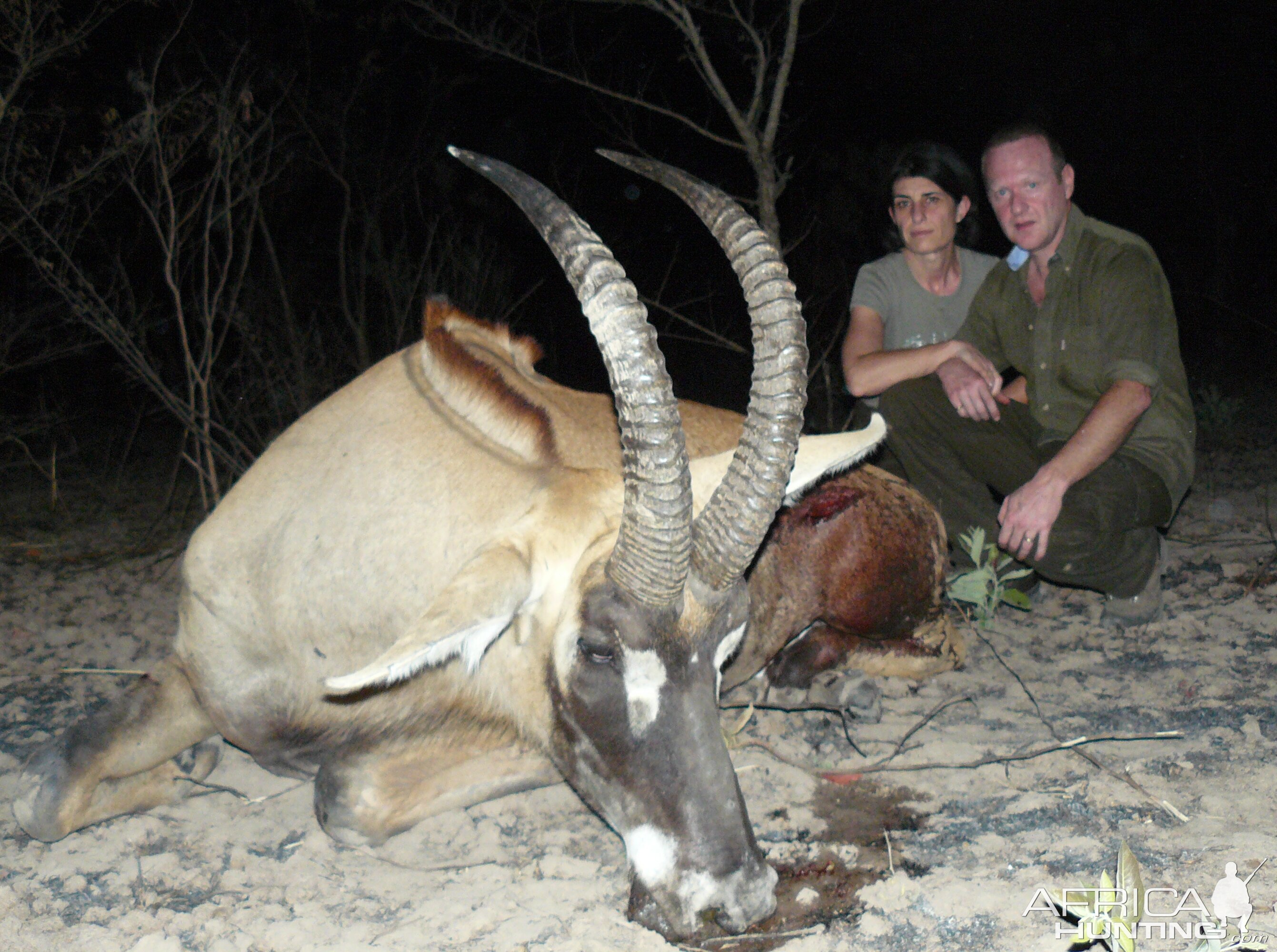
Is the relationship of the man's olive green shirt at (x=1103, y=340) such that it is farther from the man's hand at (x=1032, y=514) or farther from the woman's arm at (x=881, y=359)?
the man's hand at (x=1032, y=514)

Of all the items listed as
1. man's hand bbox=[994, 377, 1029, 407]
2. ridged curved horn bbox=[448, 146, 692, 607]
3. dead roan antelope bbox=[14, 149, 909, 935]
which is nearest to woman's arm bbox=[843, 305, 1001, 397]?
man's hand bbox=[994, 377, 1029, 407]

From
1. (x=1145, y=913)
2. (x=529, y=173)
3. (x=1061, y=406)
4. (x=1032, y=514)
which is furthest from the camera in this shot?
(x=529, y=173)

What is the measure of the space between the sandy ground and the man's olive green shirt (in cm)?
79

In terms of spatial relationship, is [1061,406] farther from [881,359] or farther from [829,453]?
[829,453]

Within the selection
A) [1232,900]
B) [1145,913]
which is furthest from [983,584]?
[1232,900]

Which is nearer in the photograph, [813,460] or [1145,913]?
[1145,913]

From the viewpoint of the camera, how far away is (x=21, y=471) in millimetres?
9016

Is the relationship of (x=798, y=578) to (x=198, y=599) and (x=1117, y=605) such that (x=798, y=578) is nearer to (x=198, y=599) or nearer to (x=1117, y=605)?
(x=1117, y=605)

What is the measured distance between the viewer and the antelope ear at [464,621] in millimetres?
2270

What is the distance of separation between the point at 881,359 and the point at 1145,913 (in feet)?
9.35

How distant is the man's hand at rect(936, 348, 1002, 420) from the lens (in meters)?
4.32

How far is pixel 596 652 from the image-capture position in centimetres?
257

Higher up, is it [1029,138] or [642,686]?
[1029,138]

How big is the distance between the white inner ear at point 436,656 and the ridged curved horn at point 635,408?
0.35 m
